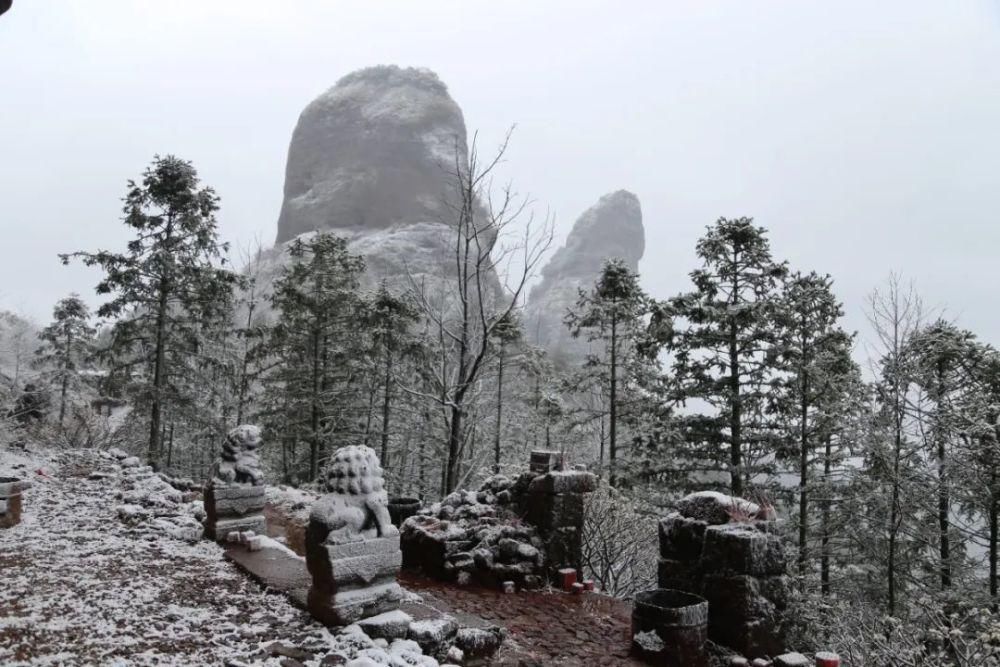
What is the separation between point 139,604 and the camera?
491cm

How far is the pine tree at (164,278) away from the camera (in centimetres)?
1446

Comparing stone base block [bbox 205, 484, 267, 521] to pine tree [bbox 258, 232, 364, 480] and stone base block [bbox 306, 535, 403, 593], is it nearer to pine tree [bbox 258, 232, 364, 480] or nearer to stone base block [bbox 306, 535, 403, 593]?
stone base block [bbox 306, 535, 403, 593]

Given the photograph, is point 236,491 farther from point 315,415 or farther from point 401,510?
point 315,415

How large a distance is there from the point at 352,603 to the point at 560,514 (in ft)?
11.9

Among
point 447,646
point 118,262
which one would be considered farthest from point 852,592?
point 118,262

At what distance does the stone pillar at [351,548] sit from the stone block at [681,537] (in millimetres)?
2989

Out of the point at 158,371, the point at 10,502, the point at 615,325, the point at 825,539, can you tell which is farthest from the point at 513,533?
the point at 158,371

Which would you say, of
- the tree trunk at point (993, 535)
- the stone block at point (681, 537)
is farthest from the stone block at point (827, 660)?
the tree trunk at point (993, 535)

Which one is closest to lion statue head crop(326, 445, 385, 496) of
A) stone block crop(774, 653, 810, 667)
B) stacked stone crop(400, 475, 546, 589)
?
stacked stone crop(400, 475, 546, 589)

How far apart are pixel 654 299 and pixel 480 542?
8.98m

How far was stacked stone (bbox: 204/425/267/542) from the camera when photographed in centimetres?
732

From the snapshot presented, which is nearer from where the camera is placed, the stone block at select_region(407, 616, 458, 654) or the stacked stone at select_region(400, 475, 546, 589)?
the stone block at select_region(407, 616, 458, 654)

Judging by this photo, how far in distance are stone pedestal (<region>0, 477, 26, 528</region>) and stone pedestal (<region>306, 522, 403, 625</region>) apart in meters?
4.96

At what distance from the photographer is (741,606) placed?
5.36 m
